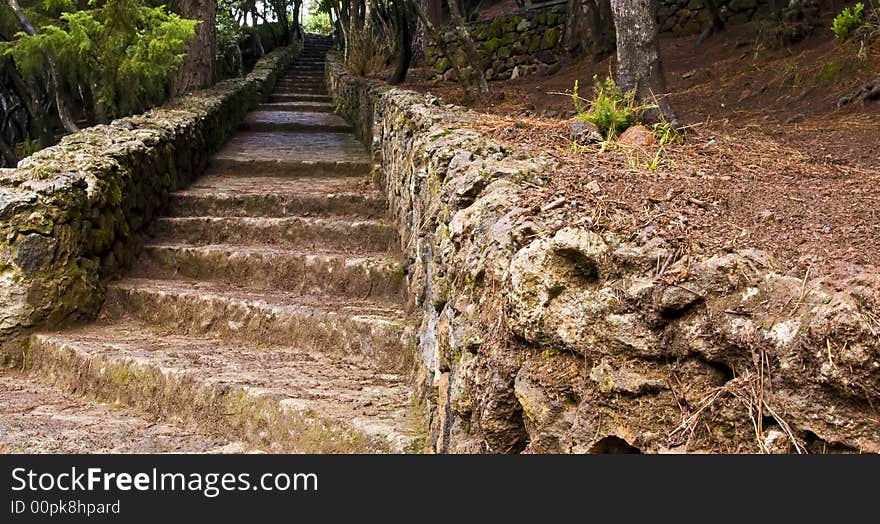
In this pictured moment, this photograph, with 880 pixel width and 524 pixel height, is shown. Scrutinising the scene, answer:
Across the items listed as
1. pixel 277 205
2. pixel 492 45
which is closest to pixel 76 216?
pixel 277 205

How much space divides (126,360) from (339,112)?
846cm

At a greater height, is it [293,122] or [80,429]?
[293,122]

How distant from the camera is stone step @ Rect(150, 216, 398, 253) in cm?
621

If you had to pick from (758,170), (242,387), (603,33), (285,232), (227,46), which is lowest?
(242,387)

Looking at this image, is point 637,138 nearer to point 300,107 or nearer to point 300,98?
point 300,107

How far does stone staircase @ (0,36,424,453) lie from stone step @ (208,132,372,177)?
601 millimetres

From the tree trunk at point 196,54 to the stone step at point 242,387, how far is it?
19.9ft

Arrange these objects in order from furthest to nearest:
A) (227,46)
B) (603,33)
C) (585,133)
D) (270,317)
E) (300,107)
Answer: (227,46) → (300,107) → (603,33) → (270,317) → (585,133)

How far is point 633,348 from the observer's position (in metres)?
2.26

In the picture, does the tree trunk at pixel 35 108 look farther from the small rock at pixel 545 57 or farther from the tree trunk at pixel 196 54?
the small rock at pixel 545 57

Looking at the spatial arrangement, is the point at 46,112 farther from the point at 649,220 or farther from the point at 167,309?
the point at 649,220

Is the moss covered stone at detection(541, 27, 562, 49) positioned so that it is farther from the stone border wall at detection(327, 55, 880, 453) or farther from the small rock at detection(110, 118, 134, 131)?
the stone border wall at detection(327, 55, 880, 453)

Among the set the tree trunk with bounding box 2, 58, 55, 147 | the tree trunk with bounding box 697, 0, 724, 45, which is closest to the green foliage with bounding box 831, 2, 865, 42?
the tree trunk with bounding box 697, 0, 724, 45

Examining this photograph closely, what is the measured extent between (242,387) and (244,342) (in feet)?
3.12
